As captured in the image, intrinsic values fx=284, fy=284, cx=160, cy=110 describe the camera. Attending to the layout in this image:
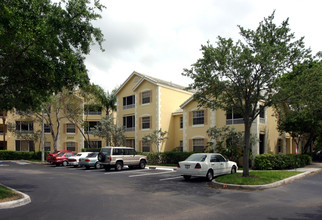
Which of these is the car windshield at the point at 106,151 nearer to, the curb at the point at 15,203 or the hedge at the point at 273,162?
the hedge at the point at 273,162

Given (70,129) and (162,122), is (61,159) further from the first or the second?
(70,129)

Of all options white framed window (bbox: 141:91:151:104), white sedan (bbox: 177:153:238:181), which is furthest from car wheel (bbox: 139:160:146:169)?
white framed window (bbox: 141:91:151:104)

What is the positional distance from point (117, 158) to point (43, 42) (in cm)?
1340

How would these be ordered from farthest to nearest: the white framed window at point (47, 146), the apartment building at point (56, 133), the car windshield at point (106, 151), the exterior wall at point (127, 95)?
the white framed window at point (47, 146) < the apartment building at point (56, 133) < the exterior wall at point (127, 95) < the car windshield at point (106, 151)

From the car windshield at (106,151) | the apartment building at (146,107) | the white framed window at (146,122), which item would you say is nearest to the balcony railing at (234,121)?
the apartment building at (146,107)

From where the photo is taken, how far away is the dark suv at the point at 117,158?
22.3 meters

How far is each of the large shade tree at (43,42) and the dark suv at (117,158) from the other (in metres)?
8.51

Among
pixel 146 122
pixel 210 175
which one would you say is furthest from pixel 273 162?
pixel 146 122

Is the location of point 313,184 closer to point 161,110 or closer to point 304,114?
point 304,114

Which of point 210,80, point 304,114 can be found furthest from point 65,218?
point 304,114

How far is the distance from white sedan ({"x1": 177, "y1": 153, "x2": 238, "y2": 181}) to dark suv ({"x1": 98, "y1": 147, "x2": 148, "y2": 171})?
760 cm

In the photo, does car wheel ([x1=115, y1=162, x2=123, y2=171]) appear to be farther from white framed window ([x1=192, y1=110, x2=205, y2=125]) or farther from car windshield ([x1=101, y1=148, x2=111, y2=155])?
white framed window ([x1=192, y1=110, x2=205, y2=125])

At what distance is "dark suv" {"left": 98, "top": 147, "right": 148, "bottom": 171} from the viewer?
22.3 meters

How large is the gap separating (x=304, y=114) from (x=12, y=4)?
21111 mm
